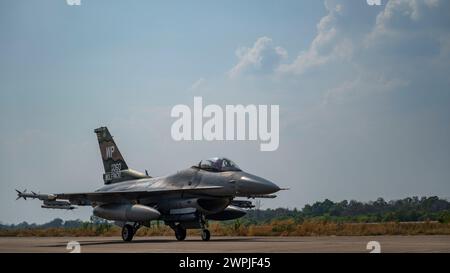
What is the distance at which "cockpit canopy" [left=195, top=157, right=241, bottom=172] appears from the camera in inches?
990

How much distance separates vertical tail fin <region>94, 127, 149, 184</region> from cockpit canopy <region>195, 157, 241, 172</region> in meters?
6.31

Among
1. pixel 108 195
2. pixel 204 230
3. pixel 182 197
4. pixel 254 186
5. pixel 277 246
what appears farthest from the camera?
pixel 108 195

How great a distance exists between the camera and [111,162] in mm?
32625

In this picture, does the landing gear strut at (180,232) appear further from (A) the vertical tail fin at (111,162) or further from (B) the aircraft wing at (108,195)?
(A) the vertical tail fin at (111,162)

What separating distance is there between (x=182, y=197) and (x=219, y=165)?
220 centimetres

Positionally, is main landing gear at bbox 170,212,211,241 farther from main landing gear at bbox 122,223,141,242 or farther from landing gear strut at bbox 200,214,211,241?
main landing gear at bbox 122,223,141,242

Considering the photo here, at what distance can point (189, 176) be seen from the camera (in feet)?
85.9

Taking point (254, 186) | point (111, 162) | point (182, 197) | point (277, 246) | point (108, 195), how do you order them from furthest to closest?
1. point (111, 162)
2. point (108, 195)
3. point (182, 197)
4. point (254, 186)
5. point (277, 246)

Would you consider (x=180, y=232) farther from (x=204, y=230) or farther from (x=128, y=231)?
(x=128, y=231)

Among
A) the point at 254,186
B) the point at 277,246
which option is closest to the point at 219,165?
the point at 254,186

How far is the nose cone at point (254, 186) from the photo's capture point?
23734mm

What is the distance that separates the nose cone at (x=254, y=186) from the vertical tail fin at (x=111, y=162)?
8.34 m
